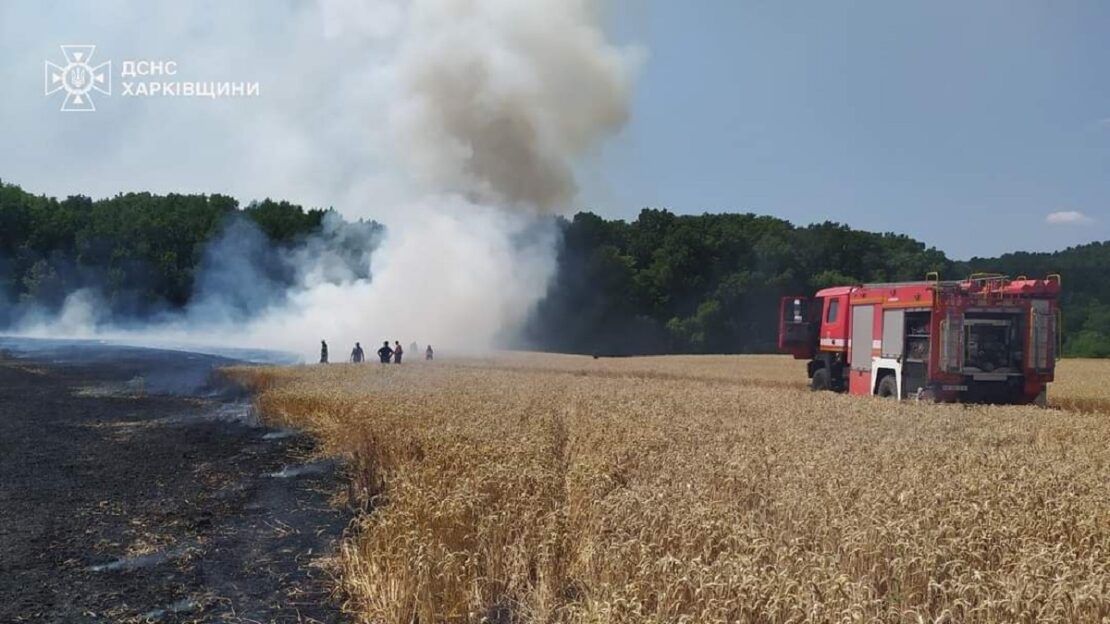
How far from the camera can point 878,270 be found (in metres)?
80.5

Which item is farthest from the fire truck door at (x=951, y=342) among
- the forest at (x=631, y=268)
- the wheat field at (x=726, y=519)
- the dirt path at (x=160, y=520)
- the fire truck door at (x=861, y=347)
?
the forest at (x=631, y=268)

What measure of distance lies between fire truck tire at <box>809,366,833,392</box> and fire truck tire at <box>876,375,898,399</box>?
126 inches

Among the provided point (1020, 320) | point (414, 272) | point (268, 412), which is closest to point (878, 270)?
point (414, 272)

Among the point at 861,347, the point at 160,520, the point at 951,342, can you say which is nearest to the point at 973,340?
the point at 951,342

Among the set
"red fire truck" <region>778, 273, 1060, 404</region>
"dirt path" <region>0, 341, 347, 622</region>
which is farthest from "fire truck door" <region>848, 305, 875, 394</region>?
"dirt path" <region>0, 341, 347, 622</region>

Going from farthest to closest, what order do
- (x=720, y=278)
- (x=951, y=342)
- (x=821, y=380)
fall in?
1. (x=720, y=278)
2. (x=821, y=380)
3. (x=951, y=342)

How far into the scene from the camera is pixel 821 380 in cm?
2445

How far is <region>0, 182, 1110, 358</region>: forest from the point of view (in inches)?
3017

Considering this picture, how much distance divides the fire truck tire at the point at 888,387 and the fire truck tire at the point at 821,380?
321 centimetres

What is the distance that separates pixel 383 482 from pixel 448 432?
1.08 metres

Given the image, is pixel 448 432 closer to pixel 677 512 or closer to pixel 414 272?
pixel 677 512

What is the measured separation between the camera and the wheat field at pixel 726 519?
483 centimetres

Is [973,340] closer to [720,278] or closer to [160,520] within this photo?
[160,520]

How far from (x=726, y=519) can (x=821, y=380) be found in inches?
763
